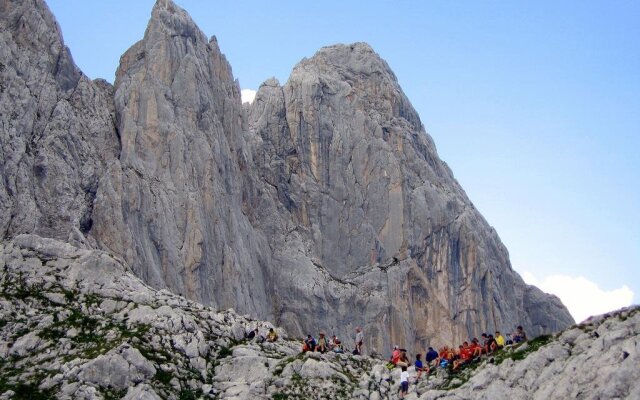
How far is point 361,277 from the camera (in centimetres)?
10112

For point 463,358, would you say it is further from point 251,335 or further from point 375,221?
point 375,221

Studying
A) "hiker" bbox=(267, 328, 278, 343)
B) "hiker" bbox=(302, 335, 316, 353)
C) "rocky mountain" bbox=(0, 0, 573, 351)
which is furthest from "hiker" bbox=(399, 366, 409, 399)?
"rocky mountain" bbox=(0, 0, 573, 351)

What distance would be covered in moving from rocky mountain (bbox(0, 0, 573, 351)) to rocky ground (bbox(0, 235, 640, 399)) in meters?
9.53

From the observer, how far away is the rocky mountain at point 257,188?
77.7 meters

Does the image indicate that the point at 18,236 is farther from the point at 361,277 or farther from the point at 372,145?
the point at 372,145

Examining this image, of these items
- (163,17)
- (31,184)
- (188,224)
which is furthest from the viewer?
(163,17)

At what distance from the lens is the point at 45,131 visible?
78.4 m

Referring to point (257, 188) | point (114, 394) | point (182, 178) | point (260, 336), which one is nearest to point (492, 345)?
point (260, 336)

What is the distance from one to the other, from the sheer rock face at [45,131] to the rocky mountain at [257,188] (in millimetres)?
152

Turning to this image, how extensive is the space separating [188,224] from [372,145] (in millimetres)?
32212

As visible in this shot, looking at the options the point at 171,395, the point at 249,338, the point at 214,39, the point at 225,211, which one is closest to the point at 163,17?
the point at 214,39

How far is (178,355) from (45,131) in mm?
29815

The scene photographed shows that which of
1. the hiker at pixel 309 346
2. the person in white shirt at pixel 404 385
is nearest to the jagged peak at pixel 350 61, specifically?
the hiker at pixel 309 346

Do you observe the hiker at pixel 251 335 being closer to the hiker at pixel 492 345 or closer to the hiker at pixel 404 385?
the hiker at pixel 404 385
